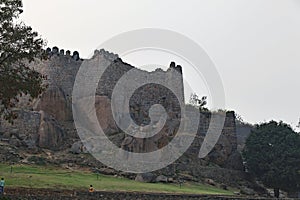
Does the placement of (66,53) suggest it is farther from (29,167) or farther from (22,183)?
(22,183)

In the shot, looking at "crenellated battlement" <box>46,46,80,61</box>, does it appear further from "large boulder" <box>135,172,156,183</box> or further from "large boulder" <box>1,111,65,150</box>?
"large boulder" <box>135,172,156,183</box>

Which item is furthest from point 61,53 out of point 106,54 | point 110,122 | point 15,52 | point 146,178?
point 15,52

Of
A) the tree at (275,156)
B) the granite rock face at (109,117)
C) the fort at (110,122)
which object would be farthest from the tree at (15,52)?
the tree at (275,156)

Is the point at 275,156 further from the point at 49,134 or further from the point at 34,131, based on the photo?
the point at 34,131

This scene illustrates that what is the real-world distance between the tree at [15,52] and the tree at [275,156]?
2749cm

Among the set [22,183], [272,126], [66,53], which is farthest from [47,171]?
[272,126]

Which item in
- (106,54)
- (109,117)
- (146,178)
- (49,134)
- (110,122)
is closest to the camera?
(146,178)

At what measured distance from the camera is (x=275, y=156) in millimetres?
47250

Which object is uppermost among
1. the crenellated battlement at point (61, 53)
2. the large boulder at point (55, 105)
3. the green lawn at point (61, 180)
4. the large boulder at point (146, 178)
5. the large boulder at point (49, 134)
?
the crenellated battlement at point (61, 53)

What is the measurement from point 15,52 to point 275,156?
29.7 metres

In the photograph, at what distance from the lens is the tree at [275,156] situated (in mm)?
45469

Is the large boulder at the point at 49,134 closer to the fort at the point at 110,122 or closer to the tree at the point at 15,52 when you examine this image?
the fort at the point at 110,122

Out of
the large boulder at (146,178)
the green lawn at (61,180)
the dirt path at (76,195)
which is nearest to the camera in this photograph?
the dirt path at (76,195)

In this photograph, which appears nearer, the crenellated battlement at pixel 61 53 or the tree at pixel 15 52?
the tree at pixel 15 52
